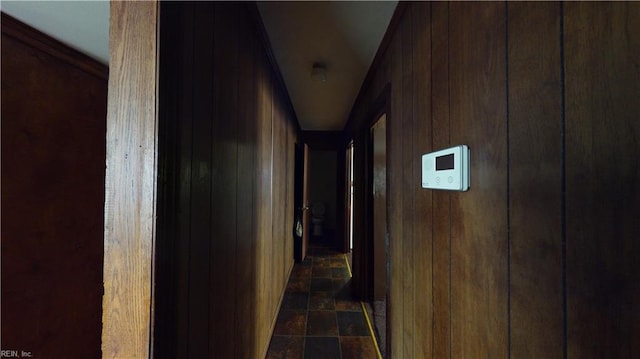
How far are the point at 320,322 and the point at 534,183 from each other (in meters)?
2.33

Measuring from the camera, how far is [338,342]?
205cm

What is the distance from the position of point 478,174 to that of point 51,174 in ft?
6.94

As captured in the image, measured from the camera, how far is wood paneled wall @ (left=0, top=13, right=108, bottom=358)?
1.18m

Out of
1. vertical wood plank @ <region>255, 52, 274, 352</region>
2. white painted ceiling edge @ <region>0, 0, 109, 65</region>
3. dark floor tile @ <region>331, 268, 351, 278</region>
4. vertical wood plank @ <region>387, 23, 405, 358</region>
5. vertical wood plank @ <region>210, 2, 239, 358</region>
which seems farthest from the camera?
dark floor tile @ <region>331, 268, 351, 278</region>

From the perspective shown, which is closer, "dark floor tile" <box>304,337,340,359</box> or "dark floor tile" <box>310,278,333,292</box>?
"dark floor tile" <box>304,337,340,359</box>

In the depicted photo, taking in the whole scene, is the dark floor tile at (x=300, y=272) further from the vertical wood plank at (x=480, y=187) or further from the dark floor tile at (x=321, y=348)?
the vertical wood plank at (x=480, y=187)

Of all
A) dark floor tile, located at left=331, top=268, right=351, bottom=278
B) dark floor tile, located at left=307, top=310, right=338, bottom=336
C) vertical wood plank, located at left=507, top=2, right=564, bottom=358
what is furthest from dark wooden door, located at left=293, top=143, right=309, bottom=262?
vertical wood plank, located at left=507, top=2, right=564, bottom=358

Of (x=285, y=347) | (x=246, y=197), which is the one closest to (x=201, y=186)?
(x=246, y=197)

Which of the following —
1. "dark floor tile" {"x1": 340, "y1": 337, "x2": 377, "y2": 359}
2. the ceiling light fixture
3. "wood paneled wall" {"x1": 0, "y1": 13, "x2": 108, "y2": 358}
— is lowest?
"dark floor tile" {"x1": 340, "y1": 337, "x2": 377, "y2": 359}

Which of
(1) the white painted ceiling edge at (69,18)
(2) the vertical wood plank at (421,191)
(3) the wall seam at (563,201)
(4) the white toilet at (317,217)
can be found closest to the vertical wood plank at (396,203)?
(2) the vertical wood plank at (421,191)

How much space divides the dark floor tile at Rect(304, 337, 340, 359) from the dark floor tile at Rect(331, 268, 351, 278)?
1.32 m

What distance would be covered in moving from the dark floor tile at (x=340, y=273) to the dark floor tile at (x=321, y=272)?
A: 0.05 meters

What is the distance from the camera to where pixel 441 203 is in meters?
0.89

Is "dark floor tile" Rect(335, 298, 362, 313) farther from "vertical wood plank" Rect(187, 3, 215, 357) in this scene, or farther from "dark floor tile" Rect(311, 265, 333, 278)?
"vertical wood plank" Rect(187, 3, 215, 357)
